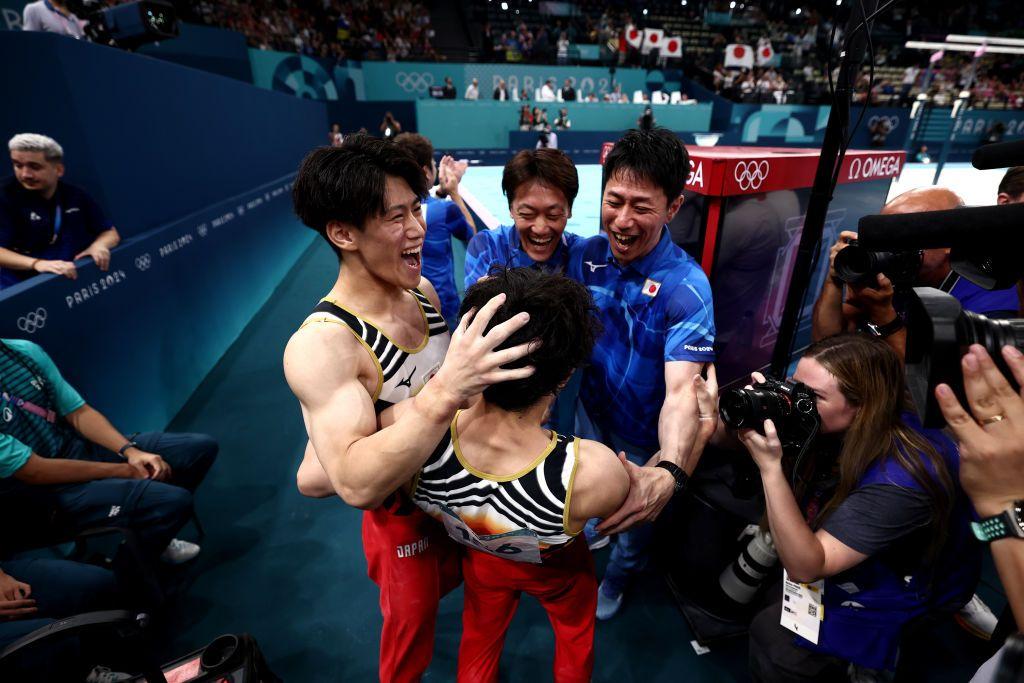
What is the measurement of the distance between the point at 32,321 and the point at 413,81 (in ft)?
54.7

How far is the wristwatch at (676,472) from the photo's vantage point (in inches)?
64.0

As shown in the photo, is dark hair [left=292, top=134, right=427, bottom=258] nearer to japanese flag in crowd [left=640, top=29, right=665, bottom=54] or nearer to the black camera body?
the black camera body

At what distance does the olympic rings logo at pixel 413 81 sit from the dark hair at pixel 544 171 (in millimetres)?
16881

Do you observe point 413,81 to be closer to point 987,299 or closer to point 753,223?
point 753,223

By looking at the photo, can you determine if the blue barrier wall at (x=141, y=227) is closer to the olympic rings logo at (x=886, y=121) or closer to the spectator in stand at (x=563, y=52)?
the spectator in stand at (x=563, y=52)

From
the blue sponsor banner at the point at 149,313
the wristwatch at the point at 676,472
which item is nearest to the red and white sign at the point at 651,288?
the wristwatch at the point at 676,472

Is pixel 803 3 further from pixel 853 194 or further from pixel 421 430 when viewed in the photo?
pixel 421 430

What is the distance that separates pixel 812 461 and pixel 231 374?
4809 millimetres

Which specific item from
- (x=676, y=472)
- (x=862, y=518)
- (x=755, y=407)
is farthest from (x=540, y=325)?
(x=862, y=518)

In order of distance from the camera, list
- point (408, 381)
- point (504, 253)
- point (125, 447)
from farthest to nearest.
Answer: point (125, 447) < point (504, 253) < point (408, 381)

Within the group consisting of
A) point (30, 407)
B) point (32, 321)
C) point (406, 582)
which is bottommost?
point (406, 582)

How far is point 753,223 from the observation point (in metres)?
2.86

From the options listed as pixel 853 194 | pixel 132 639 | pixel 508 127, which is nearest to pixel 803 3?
pixel 508 127

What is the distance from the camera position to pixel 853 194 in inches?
145
